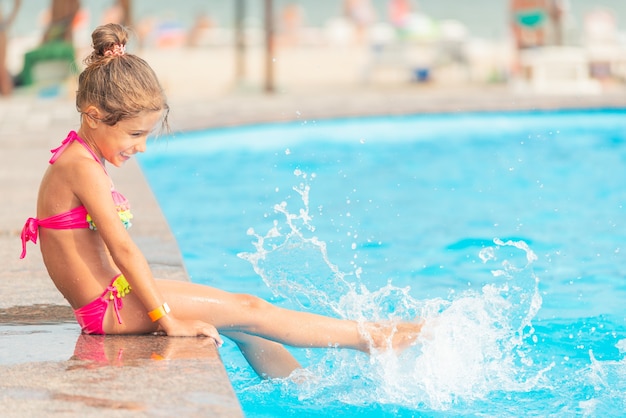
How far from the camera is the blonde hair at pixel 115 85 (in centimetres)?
317

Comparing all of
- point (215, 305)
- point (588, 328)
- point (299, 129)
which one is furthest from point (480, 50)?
point (215, 305)

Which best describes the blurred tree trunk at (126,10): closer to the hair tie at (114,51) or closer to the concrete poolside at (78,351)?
the concrete poolside at (78,351)

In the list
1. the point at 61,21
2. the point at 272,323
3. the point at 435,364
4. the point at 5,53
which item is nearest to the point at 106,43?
the point at 272,323

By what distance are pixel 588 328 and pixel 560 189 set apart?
3.60 m

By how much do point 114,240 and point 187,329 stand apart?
40 centimetres

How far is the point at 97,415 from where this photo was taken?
2660 mm

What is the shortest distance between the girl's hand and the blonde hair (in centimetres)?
67

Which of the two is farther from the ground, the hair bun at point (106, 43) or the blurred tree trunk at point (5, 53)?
the hair bun at point (106, 43)

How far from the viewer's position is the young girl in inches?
126

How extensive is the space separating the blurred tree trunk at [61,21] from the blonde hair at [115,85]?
11.7 meters

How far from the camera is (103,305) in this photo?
3.34m

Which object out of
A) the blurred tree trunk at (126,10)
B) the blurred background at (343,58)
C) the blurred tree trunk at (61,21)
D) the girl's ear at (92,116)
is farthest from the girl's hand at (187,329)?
the blurred tree trunk at (61,21)

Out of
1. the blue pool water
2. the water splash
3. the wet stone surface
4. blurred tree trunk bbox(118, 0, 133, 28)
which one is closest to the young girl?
the wet stone surface

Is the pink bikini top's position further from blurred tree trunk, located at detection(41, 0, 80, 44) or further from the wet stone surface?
blurred tree trunk, located at detection(41, 0, 80, 44)
